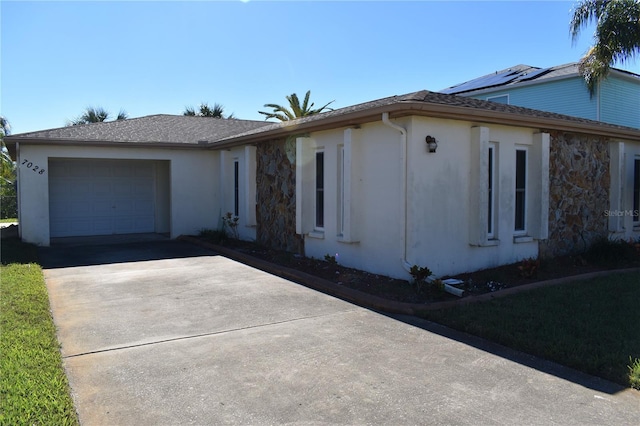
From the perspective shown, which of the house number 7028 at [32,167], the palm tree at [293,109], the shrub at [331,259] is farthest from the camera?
the palm tree at [293,109]

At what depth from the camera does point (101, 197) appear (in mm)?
16219

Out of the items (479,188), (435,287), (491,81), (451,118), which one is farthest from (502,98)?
(435,287)

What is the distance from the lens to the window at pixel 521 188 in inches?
378

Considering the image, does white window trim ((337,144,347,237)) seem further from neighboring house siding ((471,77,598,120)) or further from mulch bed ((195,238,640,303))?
neighboring house siding ((471,77,598,120))

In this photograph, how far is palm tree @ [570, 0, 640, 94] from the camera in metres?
13.9

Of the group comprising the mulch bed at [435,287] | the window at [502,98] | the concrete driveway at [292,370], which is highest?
the window at [502,98]

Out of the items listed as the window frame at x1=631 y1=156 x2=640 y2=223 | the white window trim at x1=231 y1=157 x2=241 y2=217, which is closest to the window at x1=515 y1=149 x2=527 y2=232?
the window frame at x1=631 y1=156 x2=640 y2=223

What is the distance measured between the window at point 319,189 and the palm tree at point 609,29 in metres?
9.91

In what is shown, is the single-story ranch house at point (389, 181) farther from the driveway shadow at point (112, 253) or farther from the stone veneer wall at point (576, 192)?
the driveway shadow at point (112, 253)

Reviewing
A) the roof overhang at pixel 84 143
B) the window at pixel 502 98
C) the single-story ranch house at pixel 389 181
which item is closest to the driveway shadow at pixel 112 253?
the single-story ranch house at pixel 389 181

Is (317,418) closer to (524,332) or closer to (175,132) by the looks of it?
(524,332)

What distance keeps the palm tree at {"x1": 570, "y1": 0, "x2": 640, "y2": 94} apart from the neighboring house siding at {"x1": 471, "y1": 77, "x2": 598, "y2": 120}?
1.86m

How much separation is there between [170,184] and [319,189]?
273 inches

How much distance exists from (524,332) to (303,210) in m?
5.77
